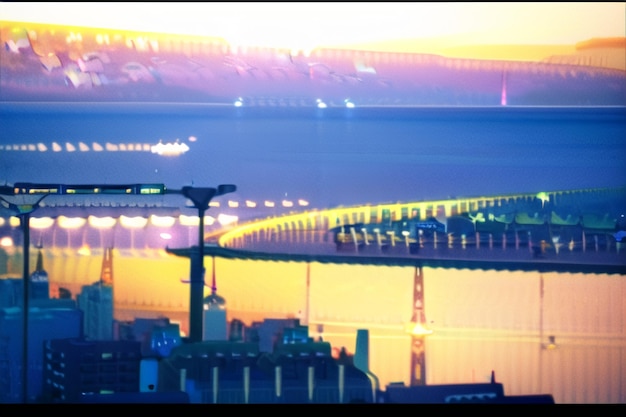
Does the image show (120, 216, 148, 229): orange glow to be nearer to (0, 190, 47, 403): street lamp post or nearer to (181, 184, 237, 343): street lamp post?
(181, 184, 237, 343): street lamp post

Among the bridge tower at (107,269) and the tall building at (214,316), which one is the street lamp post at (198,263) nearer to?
the tall building at (214,316)

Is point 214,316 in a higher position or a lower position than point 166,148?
lower

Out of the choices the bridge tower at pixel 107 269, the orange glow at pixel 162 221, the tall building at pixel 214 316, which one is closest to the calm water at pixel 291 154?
the orange glow at pixel 162 221

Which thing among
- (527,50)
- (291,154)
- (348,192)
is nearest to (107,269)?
(291,154)

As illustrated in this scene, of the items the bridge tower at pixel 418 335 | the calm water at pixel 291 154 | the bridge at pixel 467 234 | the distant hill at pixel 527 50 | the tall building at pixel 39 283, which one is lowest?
the bridge tower at pixel 418 335

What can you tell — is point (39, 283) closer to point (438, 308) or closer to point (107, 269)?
point (107, 269)
